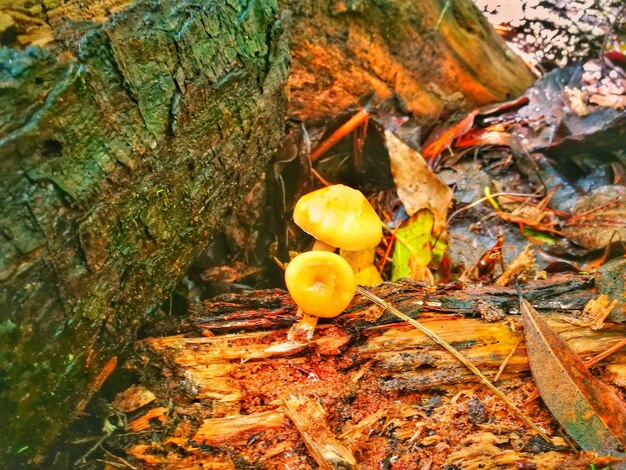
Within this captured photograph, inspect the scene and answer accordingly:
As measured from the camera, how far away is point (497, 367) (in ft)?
6.20

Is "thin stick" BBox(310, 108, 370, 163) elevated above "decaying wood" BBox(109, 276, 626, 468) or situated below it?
above

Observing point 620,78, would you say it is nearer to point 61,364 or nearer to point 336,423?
point 336,423

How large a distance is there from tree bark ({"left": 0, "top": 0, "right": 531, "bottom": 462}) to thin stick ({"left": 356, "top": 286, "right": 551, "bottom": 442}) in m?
0.76

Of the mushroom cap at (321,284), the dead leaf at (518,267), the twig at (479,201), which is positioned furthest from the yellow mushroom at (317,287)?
the twig at (479,201)

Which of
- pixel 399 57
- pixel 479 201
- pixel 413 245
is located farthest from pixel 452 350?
pixel 399 57

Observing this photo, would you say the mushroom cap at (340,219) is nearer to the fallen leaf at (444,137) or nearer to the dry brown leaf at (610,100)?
the fallen leaf at (444,137)

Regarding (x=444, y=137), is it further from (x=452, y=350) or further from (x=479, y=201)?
(x=452, y=350)

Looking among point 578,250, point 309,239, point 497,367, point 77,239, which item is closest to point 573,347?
point 497,367

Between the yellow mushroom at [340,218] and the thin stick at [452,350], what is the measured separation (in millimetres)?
242

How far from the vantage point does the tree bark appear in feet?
4.57

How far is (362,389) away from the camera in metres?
1.85

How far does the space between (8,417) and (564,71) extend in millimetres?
3832

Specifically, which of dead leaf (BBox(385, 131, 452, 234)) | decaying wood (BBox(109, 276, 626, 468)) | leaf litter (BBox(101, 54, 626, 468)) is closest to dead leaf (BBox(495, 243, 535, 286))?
leaf litter (BBox(101, 54, 626, 468))

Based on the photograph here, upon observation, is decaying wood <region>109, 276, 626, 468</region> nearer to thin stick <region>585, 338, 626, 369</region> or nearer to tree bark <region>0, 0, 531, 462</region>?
thin stick <region>585, 338, 626, 369</region>
